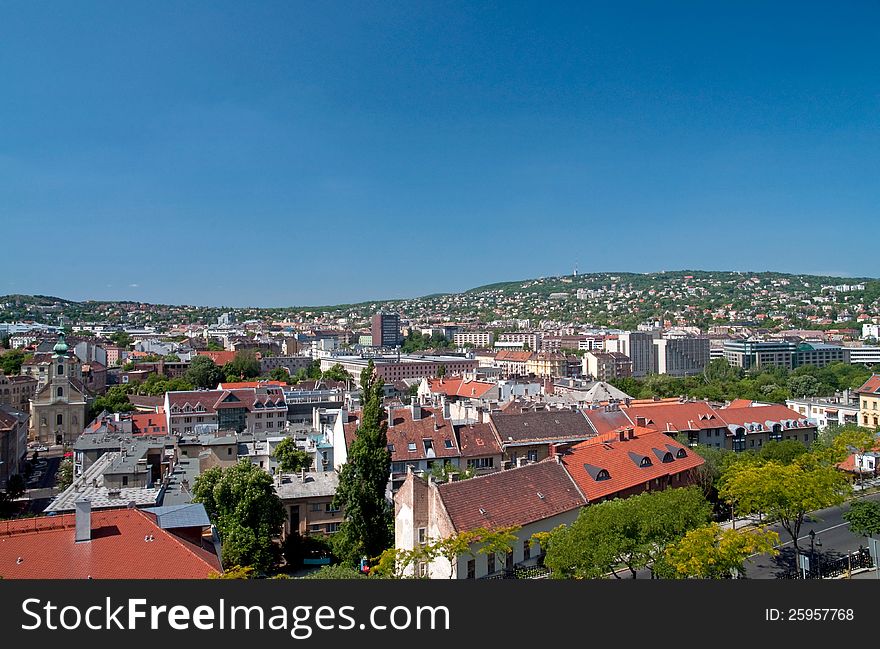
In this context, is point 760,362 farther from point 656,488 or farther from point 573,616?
point 573,616

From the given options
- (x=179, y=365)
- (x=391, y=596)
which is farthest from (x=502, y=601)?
(x=179, y=365)

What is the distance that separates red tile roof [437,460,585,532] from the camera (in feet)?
77.4

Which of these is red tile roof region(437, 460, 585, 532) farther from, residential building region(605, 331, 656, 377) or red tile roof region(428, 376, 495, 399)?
residential building region(605, 331, 656, 377)

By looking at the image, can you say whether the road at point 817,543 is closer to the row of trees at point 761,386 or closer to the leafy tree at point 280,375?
the row of trees at point 761,386

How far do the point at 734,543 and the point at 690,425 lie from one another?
31.0 metres

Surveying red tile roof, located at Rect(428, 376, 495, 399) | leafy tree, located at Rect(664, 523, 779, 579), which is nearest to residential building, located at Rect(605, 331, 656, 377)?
red tile roof, located at Rect(428, 376, 495, 399)

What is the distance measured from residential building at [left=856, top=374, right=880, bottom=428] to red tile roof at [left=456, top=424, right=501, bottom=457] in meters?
36.3

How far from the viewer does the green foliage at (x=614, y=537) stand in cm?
1902

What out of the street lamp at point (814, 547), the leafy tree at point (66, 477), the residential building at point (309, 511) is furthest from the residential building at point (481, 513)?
the leafy tree at point (66, 477)

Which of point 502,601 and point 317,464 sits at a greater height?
point 502,601

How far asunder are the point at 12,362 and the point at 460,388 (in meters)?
76.6

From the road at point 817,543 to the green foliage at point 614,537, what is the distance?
4.43 meters

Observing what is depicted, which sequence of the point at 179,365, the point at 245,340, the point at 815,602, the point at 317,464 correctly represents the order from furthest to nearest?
the point at 245,340
the point at 179,365
the point at 317,464
the point at 815,602

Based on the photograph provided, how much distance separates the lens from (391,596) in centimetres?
940
